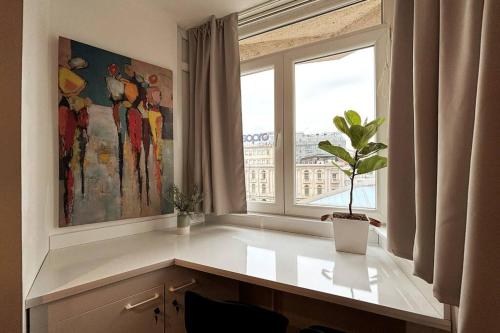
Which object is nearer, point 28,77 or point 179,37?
point 28,77

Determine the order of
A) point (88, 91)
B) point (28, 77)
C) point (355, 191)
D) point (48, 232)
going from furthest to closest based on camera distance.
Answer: point (355, 191)
point (88, 91)
point (48, 232)
point (28, 77)

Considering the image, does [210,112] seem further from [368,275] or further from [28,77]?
[368,275]

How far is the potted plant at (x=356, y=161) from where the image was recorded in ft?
4.01

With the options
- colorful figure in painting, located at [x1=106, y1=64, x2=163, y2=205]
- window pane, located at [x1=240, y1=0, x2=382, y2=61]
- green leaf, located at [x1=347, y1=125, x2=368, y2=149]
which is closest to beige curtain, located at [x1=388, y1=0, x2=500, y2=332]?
green leaf, located at [x1=347, y1=125, x2=368, y2=149]

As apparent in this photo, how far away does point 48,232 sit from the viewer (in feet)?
4.41

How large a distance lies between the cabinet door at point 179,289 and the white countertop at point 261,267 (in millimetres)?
101

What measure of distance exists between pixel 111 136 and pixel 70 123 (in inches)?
8.4

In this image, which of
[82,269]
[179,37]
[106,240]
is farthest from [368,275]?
[179,37]

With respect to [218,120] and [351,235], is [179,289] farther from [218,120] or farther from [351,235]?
[218,120]

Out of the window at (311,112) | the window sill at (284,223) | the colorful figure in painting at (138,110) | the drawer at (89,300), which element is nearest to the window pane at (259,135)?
the window at (311,112)

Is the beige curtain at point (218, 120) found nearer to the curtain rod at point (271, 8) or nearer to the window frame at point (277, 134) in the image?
the curtain rod at point (271, 8)

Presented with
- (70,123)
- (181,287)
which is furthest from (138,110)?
(181,287)

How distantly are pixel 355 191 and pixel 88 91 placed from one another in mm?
1691
